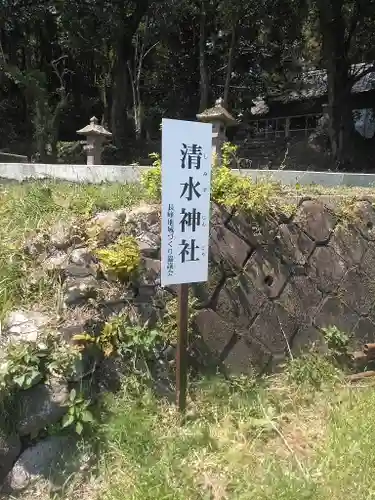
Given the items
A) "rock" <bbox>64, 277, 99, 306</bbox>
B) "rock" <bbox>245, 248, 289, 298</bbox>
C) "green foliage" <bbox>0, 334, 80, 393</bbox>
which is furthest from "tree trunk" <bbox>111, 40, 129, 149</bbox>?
"green foliage" <bbox>0, 334, 80, 393</bbox>

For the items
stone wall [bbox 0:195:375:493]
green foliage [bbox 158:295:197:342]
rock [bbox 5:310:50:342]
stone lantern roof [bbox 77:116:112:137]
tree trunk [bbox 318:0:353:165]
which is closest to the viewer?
stone wall [bbox 0:195:375:493]

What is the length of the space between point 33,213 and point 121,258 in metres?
0.99

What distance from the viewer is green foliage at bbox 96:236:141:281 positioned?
340cm

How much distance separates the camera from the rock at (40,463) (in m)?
2.81

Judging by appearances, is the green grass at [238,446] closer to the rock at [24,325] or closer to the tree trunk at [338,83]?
the rock at [24,325]

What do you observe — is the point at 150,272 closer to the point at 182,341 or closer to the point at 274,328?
the point at 182,341

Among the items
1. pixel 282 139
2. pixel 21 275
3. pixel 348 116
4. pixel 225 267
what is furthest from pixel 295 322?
pixel 282 139

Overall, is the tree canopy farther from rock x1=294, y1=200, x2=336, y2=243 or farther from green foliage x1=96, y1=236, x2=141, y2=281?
green foliage x1=96, y1=236, x2=141, y2=281

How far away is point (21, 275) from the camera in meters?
3.50

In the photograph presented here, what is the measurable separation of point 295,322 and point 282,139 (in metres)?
20.3

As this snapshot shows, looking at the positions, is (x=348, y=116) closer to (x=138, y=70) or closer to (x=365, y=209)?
(x=138, y=70)

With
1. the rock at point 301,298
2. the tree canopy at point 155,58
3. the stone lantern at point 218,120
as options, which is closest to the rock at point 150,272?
the rock at point 301,298

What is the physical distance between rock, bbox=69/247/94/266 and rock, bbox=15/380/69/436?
85cm

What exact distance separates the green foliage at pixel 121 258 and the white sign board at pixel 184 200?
504 mm
